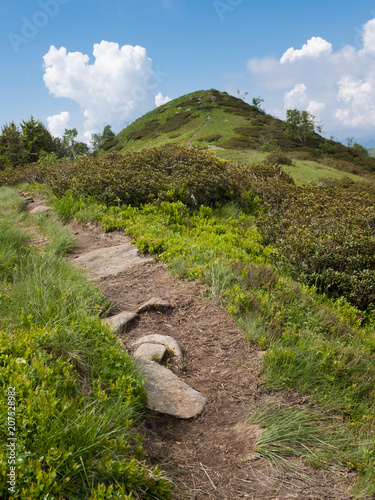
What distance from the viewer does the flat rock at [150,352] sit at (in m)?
3.67

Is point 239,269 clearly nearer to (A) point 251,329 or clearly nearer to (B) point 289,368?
(A) point 251,329

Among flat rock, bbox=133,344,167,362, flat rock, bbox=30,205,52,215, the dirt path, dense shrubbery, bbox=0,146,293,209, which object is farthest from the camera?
flat rock, bbox=30,205,52,215

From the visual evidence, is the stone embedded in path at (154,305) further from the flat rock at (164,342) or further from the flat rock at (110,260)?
the flat rock at (110,260)

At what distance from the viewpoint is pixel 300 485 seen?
2.48m

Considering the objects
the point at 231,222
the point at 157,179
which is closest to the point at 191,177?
the point at 157,179

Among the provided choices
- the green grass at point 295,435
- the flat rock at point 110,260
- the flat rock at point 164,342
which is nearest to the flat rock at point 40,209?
the flat rock at point 110,260

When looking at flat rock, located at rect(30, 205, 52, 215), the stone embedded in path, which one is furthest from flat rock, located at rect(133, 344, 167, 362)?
flat rock, located at rect(30, 205, 52, 215)

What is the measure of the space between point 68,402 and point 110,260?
14.0 feet

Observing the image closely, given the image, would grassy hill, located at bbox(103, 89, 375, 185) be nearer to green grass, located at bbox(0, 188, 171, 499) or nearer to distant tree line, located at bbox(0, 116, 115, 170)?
distant tree line, located at bbox(0, 116, 115, 170)

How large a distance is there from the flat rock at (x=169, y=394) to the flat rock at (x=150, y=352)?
0.14 m

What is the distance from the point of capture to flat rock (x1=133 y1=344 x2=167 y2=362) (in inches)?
144

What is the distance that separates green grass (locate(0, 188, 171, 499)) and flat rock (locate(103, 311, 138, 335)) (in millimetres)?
392

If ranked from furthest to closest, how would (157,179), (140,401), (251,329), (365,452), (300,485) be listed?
(157,179) < (251,329) < (140,401) < (365,452) < (300,485)

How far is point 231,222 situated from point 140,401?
22.5 feet
